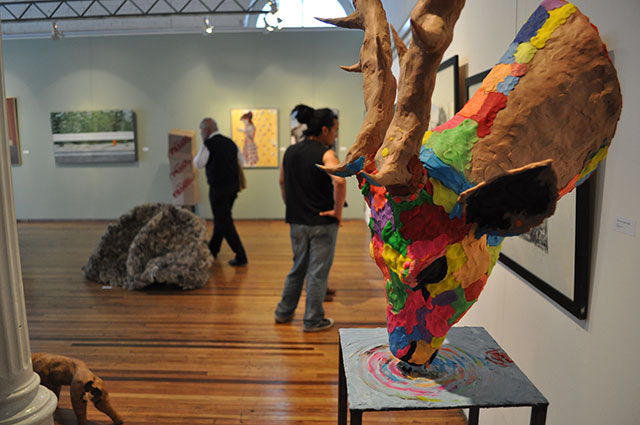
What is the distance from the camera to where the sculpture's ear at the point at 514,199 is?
874 millimetres

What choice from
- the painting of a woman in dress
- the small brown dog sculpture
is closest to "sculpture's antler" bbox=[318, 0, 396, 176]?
the small brown dog sculpture

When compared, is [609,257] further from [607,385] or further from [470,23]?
[470,23]

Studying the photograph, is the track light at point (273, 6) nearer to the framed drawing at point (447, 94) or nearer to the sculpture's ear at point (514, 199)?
the framed drawing at point (447, 94)

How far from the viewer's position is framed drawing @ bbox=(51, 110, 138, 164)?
309 inches

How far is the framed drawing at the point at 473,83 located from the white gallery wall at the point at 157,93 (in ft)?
17.7

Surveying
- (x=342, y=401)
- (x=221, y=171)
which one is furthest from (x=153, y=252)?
(x=342, y=401)

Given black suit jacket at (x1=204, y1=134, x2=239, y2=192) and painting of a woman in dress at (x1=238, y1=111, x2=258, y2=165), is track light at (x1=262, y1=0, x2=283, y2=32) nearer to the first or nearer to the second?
black suit jacket at (x1=204, y1=134, x2=239, y2=192)

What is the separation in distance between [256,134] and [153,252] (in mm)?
3780

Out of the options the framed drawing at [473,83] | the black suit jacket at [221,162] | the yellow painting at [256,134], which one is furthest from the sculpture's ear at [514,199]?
the yellow painting at [256,134]

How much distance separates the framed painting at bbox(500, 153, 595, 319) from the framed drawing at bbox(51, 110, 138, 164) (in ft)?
24.4

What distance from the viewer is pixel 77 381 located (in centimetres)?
222

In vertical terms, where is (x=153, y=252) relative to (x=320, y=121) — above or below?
below

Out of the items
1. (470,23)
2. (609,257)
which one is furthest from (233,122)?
(609,257)

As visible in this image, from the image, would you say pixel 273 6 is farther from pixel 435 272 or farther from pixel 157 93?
pixel 435 272
